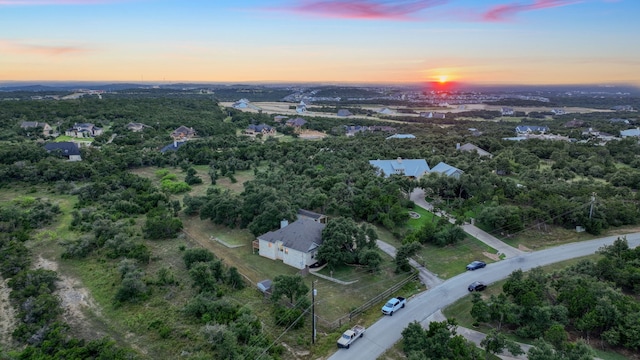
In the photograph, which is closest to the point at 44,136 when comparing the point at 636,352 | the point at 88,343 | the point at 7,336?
the point at 7,336

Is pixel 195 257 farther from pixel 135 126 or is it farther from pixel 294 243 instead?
pixel 135 126

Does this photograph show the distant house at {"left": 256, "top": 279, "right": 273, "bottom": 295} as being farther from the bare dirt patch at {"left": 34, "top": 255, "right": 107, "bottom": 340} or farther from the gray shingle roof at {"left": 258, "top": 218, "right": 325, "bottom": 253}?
the bare dirt patch at {"left": 34, "top": 255, "right": 107, "bottom": 340}

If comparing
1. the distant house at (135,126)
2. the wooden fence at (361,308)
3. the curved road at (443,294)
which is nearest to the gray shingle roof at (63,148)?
the distant house at (135,126)

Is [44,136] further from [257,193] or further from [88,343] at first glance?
[88,343]

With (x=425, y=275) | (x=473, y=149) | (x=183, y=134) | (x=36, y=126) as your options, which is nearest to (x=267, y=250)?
(x=425, y=275)

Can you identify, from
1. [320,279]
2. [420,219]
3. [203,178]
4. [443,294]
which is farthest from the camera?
[203,178]

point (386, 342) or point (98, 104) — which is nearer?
point (386, 342)
